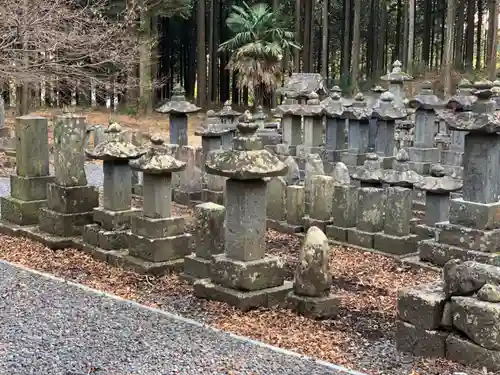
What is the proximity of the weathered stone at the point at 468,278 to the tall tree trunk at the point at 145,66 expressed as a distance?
18.8 metres

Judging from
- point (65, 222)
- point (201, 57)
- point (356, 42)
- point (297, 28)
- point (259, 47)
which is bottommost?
point (65, 222)

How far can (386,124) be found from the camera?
47.6 ft

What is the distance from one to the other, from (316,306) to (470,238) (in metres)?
2.67

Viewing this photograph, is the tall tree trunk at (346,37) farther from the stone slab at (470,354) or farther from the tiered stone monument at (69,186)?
the stone slab at (470,354)

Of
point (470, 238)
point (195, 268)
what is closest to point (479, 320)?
point (470, 238)

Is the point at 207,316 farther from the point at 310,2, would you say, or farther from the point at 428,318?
the point at 310,2

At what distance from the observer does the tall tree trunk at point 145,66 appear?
79.2 feet

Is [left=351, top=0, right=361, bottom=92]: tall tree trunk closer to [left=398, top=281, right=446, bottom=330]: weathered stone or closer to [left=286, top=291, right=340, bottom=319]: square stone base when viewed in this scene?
[left=286, top=291, right=340, bottom=319]: square stone base

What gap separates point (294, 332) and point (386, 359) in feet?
3.26

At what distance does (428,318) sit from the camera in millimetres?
5598

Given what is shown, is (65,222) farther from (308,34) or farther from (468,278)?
(308,34)

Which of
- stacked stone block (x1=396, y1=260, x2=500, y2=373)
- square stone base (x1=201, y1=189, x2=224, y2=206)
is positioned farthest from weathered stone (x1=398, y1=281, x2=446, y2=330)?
square stone base (x1=201, y1=189, x2=224, y2=206)

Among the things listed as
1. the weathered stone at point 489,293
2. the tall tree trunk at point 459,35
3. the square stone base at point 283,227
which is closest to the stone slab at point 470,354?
the weathered stone at point 489,293

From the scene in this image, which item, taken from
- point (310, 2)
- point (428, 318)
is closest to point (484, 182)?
point (428, 318)
